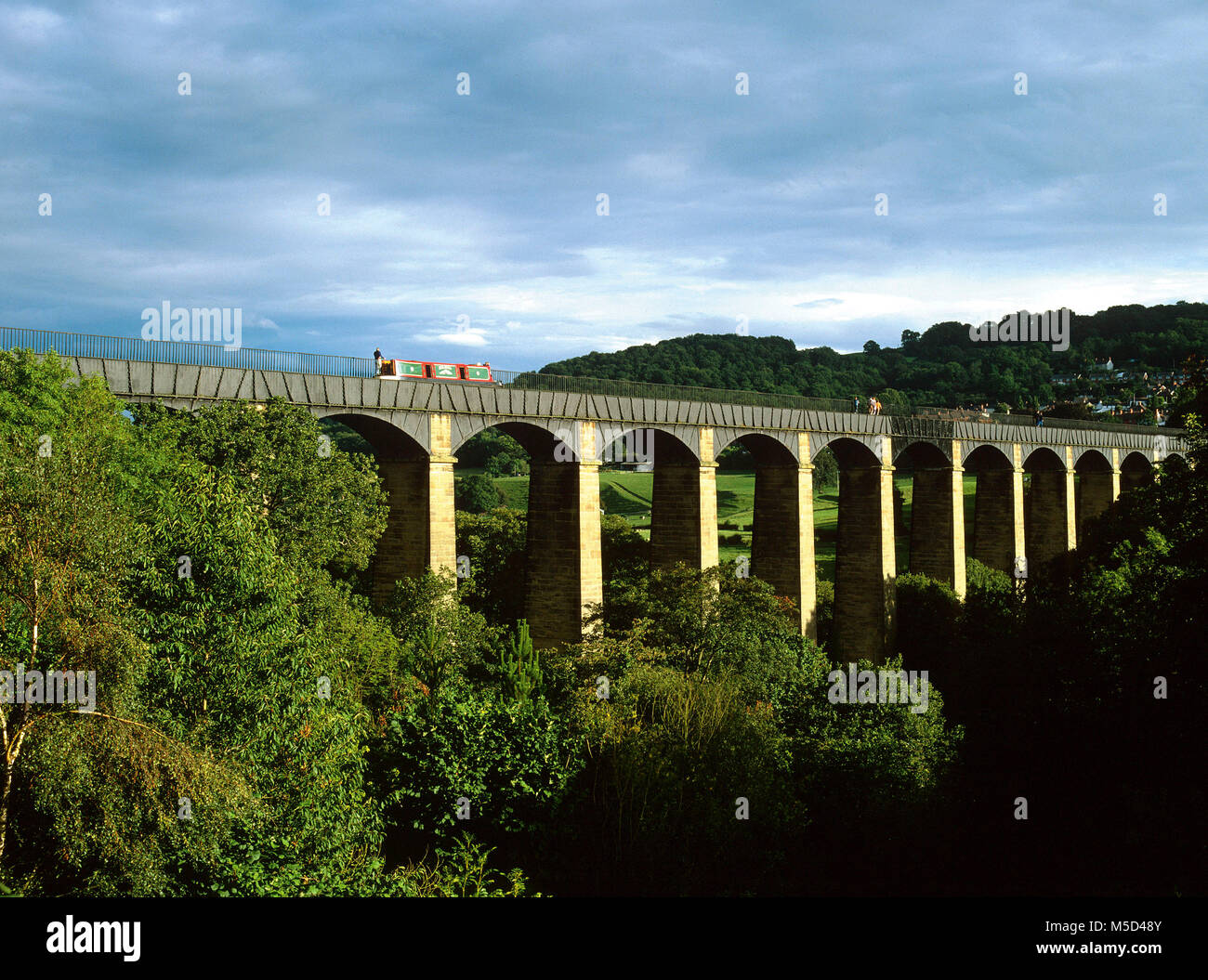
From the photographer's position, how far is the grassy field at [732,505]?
98750 millimetres

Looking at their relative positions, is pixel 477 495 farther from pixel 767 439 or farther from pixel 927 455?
pixel 767 439

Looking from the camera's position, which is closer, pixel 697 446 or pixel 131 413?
pixel 131 413

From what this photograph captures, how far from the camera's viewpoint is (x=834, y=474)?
5522 inches

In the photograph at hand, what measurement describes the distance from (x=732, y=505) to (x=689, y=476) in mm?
67753

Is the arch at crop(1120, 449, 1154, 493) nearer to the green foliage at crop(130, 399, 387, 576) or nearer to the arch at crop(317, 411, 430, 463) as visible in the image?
the arch at crop(317, 411, 430, 463)

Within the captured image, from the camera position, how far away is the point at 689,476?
51.2m

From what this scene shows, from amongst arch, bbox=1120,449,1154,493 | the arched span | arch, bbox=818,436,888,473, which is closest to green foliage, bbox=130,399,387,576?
the arched span

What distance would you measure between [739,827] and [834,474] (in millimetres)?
114265

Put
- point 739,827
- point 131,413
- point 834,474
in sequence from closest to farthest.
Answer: point 739,827 < point 131,413 < point 834,474

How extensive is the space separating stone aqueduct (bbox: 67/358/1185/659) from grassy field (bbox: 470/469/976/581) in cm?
1523
